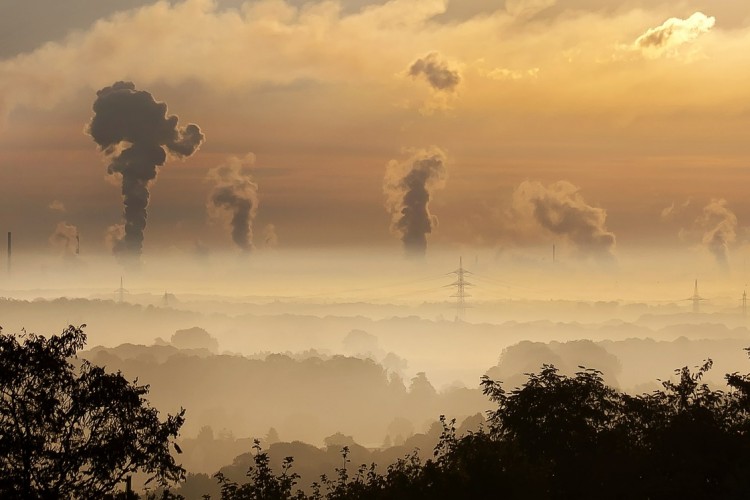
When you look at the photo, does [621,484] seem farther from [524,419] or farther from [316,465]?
[316,465]

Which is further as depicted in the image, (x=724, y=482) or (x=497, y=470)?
(x=724, y=482)

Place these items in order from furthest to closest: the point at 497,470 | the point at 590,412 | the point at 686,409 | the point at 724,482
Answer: the point at 590,412 → the point at 686,409 → the point at 724,482 → the point at 497,470

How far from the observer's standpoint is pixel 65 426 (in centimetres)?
3259

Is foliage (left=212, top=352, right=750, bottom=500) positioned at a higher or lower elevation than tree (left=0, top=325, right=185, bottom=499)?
lower

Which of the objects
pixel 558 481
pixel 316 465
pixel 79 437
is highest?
pixel 79 437

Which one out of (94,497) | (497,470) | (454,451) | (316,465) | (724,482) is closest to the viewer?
(94,497)

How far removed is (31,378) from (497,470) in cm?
1821

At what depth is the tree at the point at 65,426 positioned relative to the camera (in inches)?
1259

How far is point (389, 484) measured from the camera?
4719 centimetres

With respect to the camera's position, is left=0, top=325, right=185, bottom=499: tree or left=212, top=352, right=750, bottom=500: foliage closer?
left=0, top=325, right=185, bottom=499: tree

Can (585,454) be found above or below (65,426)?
below

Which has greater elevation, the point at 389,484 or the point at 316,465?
the point at 389,484

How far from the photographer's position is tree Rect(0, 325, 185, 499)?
31969 mm

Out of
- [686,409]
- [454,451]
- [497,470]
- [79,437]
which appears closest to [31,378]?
[79,437]
